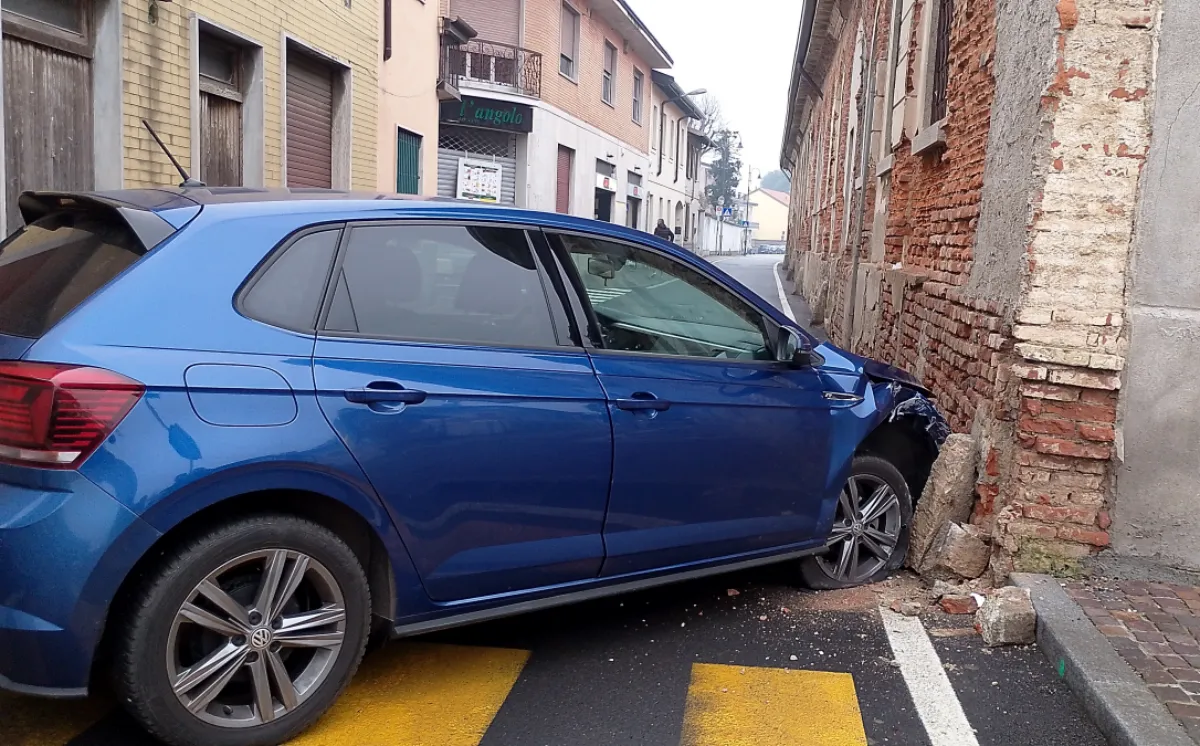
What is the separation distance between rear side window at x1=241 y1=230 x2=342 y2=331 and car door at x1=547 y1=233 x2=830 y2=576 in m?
0.92

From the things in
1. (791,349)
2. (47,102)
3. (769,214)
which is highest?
(769,214)

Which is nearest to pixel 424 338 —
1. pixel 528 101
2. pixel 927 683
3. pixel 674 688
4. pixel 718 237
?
pixel 674 688

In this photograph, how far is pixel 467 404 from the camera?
339 centimetres

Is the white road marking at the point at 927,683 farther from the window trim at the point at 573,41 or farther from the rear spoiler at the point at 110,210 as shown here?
the window trim at the point at 573,41

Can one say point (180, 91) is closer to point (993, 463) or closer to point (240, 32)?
point (240, 32)

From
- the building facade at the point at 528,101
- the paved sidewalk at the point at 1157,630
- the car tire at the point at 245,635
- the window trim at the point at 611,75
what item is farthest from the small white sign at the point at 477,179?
the car tire at the point at 245,635

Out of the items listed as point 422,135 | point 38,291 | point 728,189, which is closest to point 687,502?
point 38,291

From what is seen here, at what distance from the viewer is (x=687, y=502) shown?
4.05 metres

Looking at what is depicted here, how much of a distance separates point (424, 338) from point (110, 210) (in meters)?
1.04

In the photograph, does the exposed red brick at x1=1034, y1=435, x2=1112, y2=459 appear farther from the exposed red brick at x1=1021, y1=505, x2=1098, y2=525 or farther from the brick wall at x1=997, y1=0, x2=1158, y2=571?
the exposed red brick at x1=1021, y1=505, x2=1098, y2=525

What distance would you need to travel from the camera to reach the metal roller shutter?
1094 inches

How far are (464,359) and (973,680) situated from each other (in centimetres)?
228

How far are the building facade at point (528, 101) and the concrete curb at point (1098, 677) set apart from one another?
21899mm

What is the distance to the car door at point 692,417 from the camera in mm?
3865
